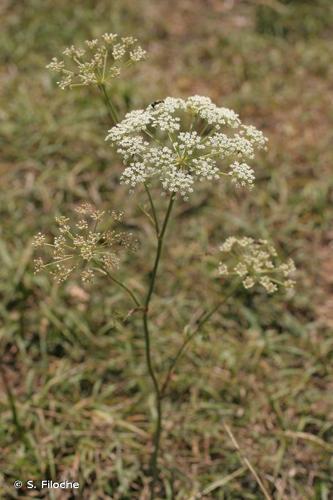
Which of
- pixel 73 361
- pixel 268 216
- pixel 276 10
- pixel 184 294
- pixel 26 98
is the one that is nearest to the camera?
pixel 73 361

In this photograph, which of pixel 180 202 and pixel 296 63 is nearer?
pixel 180 202

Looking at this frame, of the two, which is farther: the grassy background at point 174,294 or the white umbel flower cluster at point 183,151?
the grassy background at point 174,294

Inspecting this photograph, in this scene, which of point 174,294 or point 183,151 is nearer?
point 183,151

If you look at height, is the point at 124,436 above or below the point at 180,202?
below

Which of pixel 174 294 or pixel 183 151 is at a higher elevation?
pixel 174 294

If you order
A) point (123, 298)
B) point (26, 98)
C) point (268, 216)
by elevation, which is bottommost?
point (123, 298)

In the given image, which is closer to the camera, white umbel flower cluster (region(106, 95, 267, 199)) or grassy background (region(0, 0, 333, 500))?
white umbel flower cluster (region(106, 95, 267, 199))

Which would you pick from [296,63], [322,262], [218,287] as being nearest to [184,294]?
[218,287]

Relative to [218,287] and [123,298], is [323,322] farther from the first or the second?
[123,298]
